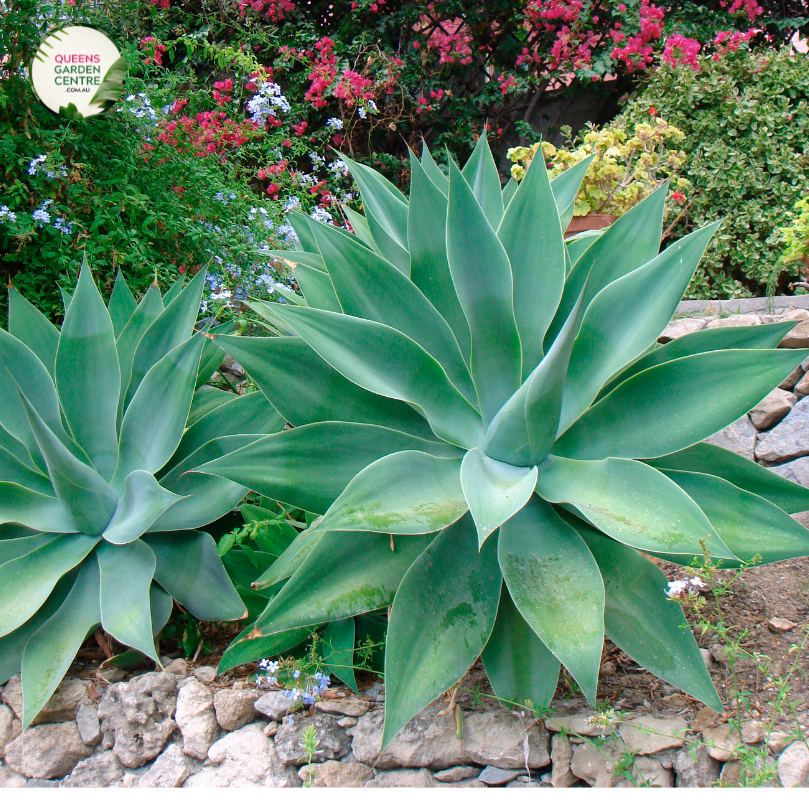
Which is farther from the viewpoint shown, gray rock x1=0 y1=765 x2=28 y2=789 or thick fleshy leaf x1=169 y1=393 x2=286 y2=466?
thick fleshy leaf x1=169 y1=393 x2=286 y2=466

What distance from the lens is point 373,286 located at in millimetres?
1304


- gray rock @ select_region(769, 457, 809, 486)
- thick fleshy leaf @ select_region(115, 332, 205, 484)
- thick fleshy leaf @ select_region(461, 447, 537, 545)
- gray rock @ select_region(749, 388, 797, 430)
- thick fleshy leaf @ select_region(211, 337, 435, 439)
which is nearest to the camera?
thick fleshy leaf @ select_region(461, 447, 537, 545)

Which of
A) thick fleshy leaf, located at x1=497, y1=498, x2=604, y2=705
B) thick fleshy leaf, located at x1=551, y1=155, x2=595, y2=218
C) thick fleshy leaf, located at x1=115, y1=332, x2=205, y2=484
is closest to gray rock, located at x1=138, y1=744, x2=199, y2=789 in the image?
thick fleshy leaf, located at x1=115, y1=332, x2=205, y2=484

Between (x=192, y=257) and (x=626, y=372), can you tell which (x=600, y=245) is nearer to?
(x=626, y=372)

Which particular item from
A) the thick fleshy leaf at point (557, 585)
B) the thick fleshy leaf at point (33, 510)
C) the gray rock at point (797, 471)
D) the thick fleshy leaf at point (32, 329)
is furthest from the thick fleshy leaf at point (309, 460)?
the gray rock at point (797, 471)

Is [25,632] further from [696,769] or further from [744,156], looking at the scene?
[744,156]

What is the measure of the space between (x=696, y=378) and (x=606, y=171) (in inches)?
104

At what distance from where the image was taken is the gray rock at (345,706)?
1.25 metres

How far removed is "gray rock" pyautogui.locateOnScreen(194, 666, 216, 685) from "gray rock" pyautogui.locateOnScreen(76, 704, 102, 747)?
0.65 feet

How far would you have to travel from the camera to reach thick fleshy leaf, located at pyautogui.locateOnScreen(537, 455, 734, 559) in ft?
3.01

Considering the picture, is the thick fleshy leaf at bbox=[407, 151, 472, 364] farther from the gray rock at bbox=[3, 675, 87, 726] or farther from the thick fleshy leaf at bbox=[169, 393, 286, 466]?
the gray rock at bbox=[3, 675, 87, 726]

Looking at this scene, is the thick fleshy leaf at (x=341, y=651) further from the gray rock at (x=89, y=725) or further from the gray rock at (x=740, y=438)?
the gray rock at (x=740, y=438)

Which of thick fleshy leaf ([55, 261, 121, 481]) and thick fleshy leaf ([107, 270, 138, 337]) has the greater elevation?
thick fleshy leaf ([107, 270, 138, 337])
